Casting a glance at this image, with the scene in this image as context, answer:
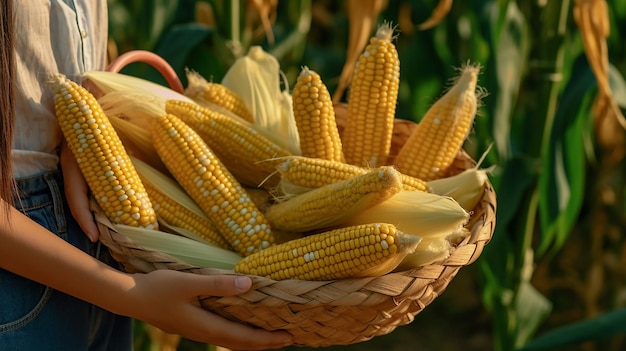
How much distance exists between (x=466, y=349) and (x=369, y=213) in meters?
1.96

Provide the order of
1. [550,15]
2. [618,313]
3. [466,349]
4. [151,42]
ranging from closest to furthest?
[618,313] → [550,15] → [151,42] → [466,349]

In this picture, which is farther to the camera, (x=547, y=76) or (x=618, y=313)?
(x=547, y=76)

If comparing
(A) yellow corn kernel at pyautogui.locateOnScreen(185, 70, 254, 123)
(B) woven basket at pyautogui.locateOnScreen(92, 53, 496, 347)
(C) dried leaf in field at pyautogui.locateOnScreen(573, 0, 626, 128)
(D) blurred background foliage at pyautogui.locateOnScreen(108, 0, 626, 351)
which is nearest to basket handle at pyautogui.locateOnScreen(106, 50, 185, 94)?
(A) yellow corn kernel at pyautogui.locateOnScreen(185, 70, 254, 123)

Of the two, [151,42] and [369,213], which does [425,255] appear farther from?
[151,42]

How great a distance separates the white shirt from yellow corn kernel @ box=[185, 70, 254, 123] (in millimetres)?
236

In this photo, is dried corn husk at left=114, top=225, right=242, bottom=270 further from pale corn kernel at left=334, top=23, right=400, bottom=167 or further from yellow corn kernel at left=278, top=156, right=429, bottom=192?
pale corn kernel at left=334, top=23, right=400, bottom=167

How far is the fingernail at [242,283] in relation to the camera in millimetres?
1019

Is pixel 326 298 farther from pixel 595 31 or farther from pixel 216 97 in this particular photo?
pixel 595 31

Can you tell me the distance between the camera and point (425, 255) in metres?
1.10

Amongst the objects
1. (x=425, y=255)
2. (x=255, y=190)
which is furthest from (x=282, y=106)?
(x=425, y=255)

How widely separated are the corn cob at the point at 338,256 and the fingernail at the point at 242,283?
0.14 ft

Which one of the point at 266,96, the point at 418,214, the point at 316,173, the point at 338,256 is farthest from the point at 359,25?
the point at 338,256

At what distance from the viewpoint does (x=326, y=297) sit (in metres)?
1.02

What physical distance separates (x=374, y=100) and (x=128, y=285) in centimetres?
49
